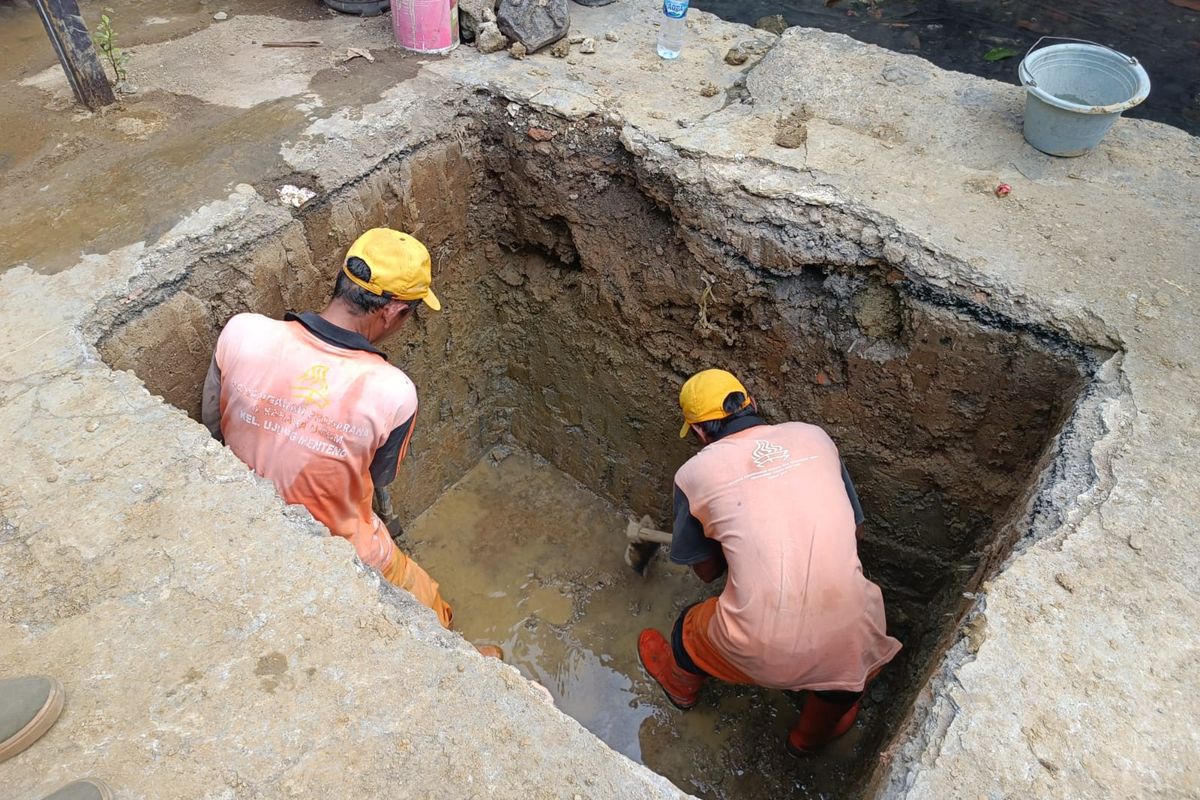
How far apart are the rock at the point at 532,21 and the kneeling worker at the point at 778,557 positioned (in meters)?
1.86

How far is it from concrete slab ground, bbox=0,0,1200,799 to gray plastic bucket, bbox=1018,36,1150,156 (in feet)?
0.34

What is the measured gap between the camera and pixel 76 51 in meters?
2.81

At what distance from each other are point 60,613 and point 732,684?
2.35 m

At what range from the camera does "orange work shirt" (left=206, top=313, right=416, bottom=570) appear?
211 cm

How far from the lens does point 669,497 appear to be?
3.66 m

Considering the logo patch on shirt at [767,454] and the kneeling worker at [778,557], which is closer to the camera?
the kneeling worker at [778,557]

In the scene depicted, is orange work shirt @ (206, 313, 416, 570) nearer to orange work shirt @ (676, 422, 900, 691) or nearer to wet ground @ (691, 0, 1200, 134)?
orange work shirt @ (676, 422, 900, 691)

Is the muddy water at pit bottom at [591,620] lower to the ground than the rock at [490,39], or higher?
lower

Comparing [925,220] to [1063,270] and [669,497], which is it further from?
[669,497]

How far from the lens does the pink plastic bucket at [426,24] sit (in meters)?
3.31

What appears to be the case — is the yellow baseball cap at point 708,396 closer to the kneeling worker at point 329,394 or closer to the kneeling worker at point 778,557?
the kneeling worker at point 778,557

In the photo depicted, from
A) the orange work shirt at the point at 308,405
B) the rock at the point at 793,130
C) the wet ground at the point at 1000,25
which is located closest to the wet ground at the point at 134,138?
the orange work shirt at the point at 308,405

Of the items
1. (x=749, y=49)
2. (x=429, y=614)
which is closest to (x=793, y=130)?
(x=749, y=49)

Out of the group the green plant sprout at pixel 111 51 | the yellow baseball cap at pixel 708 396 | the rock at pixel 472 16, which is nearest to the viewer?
the yellow baseball cap at pixel 708 396
